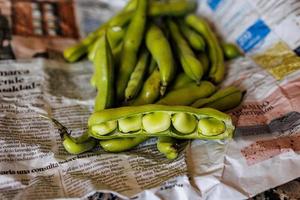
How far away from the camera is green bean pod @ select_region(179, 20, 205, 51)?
3.13 feet

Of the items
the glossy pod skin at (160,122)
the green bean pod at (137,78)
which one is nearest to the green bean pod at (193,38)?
the green bean pod at (137,78)

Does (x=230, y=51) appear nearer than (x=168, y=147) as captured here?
No

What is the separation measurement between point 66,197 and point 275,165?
320 millimetres

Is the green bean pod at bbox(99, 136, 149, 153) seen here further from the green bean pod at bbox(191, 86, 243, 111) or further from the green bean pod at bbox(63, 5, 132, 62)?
the green bean pod at bbox(63, 5, 132, 62)

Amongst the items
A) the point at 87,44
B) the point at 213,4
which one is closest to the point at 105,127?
the point at 87,44

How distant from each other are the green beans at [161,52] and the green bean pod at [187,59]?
1.2 inches

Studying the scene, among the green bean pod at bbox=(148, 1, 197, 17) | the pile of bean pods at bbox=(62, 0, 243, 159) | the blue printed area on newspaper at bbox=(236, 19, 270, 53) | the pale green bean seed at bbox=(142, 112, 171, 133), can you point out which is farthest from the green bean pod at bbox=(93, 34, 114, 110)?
the blue printed area on newspaper at bbox=(236, 19, 270, 53)

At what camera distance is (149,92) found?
2.64 ft

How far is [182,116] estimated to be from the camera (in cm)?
70

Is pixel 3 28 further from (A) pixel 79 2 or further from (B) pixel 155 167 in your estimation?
(B) pixel 155 167

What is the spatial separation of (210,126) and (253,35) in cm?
35

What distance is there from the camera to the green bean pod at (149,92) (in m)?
0.80

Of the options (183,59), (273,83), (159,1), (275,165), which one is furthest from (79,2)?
(275,165)

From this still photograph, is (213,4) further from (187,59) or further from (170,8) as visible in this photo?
(187,59)
